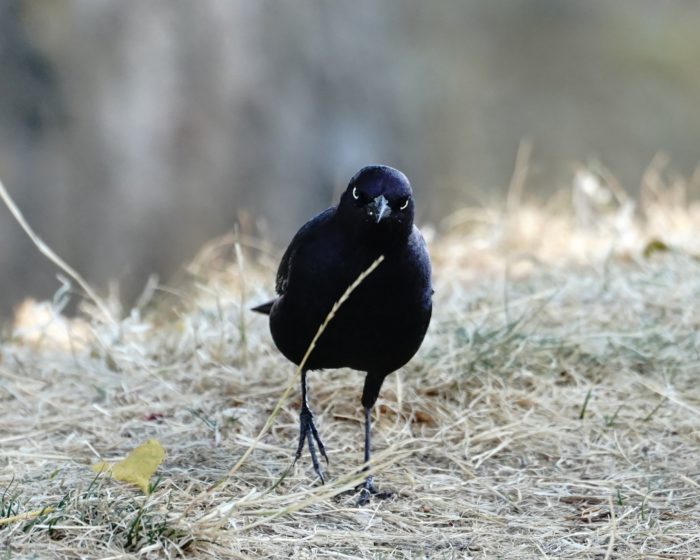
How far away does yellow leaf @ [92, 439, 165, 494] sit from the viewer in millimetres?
2826

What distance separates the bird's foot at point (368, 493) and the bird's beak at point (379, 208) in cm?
86

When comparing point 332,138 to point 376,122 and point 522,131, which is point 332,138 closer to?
point 376,122

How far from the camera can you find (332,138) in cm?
961

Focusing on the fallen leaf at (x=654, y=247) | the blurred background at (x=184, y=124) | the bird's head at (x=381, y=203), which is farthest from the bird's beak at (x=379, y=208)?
the fallen leaf at (x=654, y=247)

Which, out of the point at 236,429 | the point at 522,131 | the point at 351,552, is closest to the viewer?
the point at 351,552

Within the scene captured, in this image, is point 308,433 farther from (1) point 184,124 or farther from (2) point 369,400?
(1) point 184,124

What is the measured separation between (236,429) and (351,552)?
3.35 ft

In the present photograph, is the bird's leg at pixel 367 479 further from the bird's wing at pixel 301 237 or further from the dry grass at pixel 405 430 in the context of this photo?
the bird's wing at pixel 301 237

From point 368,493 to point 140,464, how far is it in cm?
75

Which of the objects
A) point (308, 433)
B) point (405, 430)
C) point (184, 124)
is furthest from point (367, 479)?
point (184, 124)

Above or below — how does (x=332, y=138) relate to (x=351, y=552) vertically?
above

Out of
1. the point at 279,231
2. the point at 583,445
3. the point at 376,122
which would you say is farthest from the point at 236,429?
the point at 376,122

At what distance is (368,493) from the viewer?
316 cm

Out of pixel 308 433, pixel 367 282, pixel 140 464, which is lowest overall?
pixel 308 433
